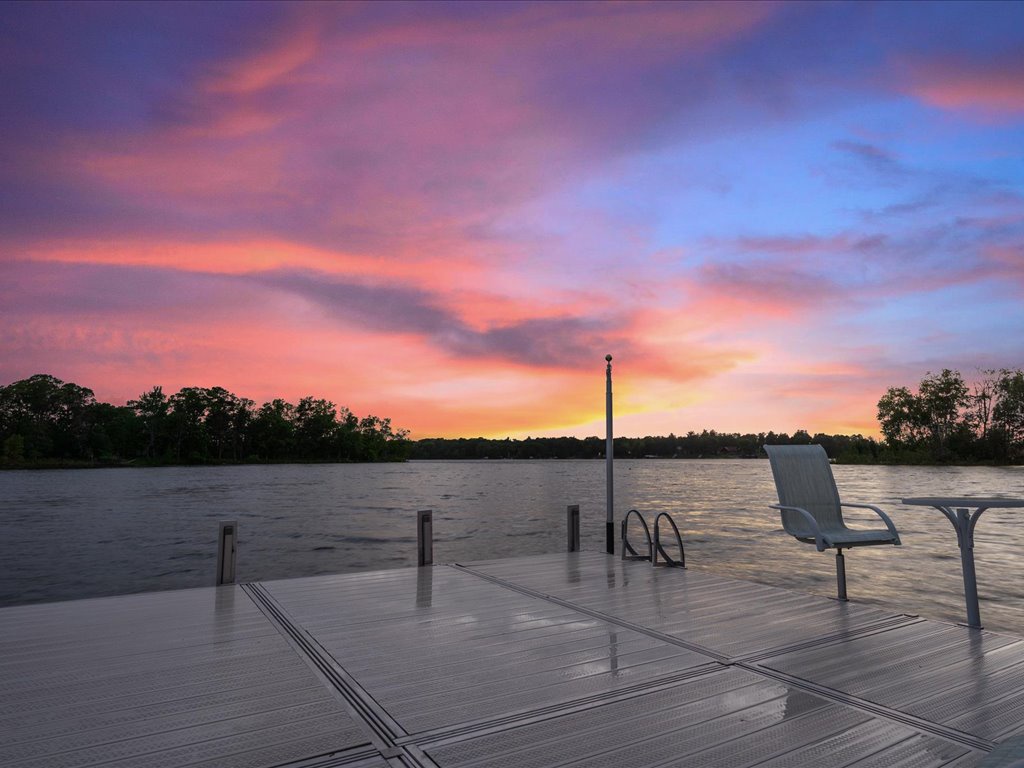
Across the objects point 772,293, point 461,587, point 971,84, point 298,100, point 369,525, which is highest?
point 298,100

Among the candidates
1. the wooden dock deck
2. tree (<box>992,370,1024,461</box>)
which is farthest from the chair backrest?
tree (<box>992,370,1024,461</box>)

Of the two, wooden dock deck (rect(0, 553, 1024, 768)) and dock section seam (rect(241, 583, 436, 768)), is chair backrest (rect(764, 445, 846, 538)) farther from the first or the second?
dock section seam (rect(241, 583, 436, 768))

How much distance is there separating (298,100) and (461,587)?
38.6 ft

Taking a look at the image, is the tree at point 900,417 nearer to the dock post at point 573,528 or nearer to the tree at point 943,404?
the tree at point 943,404

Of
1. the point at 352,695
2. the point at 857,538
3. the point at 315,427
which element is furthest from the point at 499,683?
the point at 315,427

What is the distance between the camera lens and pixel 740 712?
237 centimetres

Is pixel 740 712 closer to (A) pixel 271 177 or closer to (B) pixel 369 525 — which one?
(A) pixel 271 177

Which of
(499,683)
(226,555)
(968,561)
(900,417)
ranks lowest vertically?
(499,683)

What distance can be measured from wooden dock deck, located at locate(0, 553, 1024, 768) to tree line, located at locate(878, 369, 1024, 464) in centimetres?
7045

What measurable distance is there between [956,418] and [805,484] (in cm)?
7298

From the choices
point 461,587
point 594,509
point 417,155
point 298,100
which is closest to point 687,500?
point 594,509

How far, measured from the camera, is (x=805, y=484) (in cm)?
490

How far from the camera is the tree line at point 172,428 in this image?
5991 cm

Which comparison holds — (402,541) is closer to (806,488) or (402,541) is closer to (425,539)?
(425,539)
